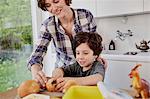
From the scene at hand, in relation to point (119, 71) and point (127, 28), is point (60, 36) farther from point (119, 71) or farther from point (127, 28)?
point (127, 28)

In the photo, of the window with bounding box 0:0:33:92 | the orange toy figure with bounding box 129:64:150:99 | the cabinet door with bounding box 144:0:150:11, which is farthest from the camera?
the window with bounding box 0:0:33:92

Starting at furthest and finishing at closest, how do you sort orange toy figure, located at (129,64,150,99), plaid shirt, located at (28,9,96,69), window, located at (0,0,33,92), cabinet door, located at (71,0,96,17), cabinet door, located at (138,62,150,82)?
1. window, located at (0,0,33,92)
2. cabinet door, located at (71,0,96,17)
3. cabinet door, located at (138,62,150,82)
4. plaid shirt, located at (28,9,96,69)
5. orange toy figure, located at (129,64,150,99)

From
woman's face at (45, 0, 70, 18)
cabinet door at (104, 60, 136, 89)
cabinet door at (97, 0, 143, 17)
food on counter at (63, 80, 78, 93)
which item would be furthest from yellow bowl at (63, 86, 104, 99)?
cabinet door at (97, 0, 143, 17)

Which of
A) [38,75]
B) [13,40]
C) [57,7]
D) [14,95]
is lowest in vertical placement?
[14,95]

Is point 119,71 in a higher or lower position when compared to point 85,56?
lower

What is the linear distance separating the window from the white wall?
612 millimetres

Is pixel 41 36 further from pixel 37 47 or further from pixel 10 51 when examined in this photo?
pixel 10 51

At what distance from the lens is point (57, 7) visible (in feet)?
3.41

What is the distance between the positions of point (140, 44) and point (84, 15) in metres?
0.82

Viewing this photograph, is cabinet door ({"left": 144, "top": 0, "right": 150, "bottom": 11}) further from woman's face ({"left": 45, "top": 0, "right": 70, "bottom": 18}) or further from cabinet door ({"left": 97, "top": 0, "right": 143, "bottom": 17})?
woman's face ({"left": 45, "top": 0, "right": 70, "bottom": 18})

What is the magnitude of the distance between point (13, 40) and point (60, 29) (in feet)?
3.07

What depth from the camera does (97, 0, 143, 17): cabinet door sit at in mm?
1599

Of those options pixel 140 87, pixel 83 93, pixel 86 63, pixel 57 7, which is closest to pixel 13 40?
pixel 57 7

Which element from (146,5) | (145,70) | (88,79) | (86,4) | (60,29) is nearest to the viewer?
(88,79)
